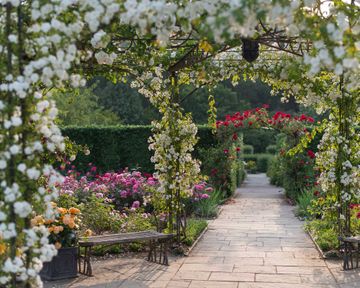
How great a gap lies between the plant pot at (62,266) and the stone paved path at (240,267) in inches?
4.9

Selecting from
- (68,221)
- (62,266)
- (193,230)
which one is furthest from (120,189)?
(68,221)

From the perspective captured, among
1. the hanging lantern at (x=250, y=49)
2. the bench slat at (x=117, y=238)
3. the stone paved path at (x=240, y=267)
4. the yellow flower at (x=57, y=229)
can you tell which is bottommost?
the stone paved path at (x=240, y=267)

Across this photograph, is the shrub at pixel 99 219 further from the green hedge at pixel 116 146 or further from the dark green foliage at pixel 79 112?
the dark green foliage at pixel 79 112

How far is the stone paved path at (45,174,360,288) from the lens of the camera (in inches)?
203

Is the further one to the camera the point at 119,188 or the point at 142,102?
the point at 142,102

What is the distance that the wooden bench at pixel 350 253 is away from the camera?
557cm

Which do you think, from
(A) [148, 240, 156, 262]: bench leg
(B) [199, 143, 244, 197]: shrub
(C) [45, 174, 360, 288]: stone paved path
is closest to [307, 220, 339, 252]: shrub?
(C) [45, 174, 360, 288]: stone paved path

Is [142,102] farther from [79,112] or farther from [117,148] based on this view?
[117,148]

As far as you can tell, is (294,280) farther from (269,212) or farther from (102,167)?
(102,167)

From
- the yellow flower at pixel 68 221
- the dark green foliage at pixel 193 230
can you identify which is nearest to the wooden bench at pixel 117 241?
the yellow flower at pixel 68 221

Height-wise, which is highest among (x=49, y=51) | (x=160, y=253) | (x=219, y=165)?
(x=49, y=51)

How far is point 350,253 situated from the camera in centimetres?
571

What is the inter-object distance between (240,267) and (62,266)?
6.20 feet

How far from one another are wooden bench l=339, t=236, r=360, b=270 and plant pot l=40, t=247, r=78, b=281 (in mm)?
2780
